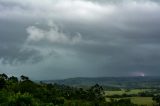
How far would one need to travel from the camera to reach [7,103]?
19400 cm

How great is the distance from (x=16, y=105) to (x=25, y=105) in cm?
457

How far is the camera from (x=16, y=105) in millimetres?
197250

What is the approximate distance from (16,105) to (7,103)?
536cm

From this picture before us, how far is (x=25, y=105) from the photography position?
19788cm

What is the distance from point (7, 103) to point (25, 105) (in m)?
9.49
